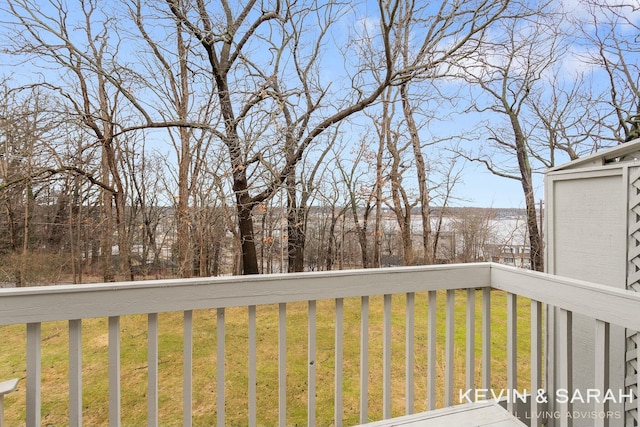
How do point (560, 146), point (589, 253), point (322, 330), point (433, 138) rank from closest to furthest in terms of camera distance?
point (589, 253) < point (322, 330) < point (560, 146) < point (433, 138)

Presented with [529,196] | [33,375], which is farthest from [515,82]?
[33,375]

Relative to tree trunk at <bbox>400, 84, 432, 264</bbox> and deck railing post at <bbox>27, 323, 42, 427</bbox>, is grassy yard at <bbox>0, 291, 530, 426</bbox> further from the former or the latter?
tree trunk at <bbox>400, 84, 432, 264</bbox>

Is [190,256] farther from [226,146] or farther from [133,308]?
[133,308]

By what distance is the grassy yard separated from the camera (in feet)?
7.09

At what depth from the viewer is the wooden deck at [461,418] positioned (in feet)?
4.05

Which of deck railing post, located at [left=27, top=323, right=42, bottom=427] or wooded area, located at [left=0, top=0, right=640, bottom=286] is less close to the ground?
wooded area, located at [left=0, top=0, right=640, bottom=286]

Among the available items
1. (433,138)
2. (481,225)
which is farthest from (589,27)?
(481,225)

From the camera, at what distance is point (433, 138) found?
560 cm

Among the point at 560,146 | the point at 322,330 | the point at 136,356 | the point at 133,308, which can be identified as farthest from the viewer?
the point at 560,146

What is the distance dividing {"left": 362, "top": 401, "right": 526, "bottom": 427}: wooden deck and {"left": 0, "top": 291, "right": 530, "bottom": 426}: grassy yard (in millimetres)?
1048

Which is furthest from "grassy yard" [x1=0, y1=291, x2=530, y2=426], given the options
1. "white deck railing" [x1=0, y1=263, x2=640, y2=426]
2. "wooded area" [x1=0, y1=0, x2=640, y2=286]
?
"wooded area" [x1=0, y1=0, x2=640, y2=286]

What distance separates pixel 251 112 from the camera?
445 centimetres

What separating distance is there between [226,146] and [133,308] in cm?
358

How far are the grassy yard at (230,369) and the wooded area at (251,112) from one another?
1.46 m
